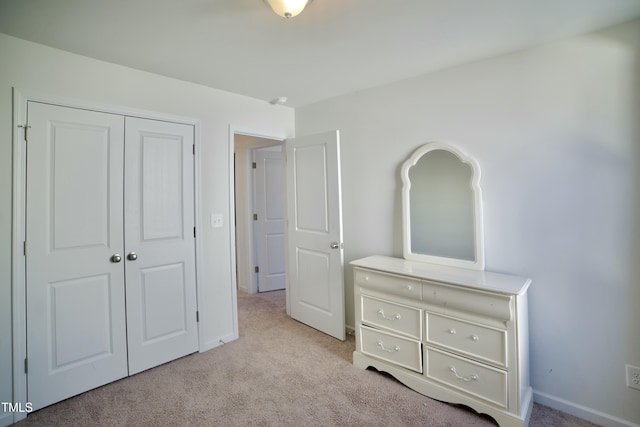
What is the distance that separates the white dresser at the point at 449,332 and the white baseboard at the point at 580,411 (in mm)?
98

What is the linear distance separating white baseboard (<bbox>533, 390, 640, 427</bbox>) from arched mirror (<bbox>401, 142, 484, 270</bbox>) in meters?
0.90

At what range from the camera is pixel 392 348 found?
231cm

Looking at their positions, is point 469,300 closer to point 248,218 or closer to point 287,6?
point 287,6

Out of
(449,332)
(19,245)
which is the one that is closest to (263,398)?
(449,332)

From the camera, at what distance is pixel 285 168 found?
3389 millimetres

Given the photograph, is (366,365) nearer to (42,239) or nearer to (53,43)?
(42,239)

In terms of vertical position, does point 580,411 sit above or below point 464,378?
below

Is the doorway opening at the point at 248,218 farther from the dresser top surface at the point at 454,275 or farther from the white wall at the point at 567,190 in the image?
the white wall at the point at 567,190

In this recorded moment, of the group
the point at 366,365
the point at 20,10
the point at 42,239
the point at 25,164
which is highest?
the point at 20,10

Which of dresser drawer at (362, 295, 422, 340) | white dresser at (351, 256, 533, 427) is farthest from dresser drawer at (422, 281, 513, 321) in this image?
dresser drawer at (362, 295, 422, 340)

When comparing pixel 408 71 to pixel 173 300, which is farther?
pixel 173 300

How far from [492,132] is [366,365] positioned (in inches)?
76.6

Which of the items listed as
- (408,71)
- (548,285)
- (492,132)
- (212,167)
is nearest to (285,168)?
(212,167)

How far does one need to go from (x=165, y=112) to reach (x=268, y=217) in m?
2.16
